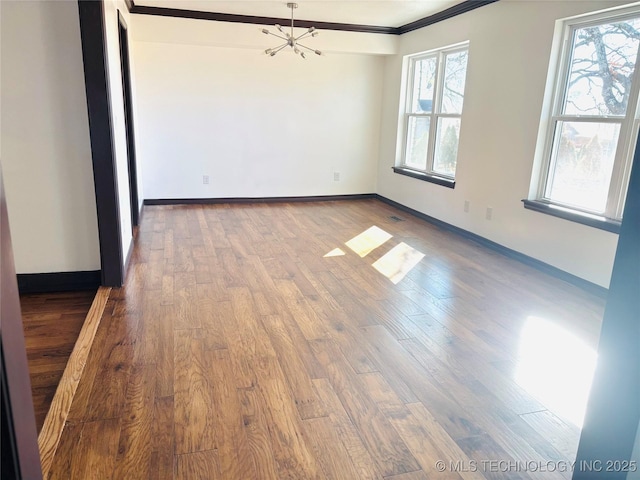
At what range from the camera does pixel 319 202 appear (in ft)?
22.7

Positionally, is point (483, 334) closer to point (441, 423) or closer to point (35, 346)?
point (441, 423)

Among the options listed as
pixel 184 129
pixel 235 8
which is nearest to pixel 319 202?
pixel 184 129

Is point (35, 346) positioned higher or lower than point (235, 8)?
lower

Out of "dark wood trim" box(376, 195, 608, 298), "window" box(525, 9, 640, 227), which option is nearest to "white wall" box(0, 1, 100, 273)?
"dark wood trim" box(376, 195, 608, 298)

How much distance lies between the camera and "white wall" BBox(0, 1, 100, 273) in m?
2.99

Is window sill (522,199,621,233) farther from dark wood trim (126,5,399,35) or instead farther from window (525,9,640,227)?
dark wood trim (126,5,399,35)

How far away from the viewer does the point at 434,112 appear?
5750 mm

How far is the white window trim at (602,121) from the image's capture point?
3.29 metres

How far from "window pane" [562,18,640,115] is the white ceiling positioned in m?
1.66

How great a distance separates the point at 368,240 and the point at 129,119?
2.85m

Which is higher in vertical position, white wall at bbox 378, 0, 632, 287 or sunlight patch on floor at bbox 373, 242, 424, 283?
white wall at bbox 378, 0, 632, 287

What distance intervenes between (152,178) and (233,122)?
1.32 metres

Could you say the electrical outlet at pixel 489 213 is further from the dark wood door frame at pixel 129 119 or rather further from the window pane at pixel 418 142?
the dark wood door frame at pixel 129 119

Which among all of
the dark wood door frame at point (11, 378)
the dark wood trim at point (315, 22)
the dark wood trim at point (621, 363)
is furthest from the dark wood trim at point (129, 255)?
the dark wood trim at point (621, 363)
